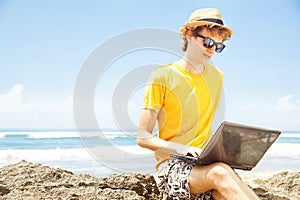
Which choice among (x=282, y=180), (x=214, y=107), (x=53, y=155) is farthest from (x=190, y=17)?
(x=53, y=155)

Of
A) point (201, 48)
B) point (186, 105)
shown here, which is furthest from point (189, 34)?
point (186, 105)

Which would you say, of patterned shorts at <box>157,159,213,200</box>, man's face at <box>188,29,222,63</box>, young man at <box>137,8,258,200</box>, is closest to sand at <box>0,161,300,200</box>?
patterned shorts at <box>157,159,213,200</box>

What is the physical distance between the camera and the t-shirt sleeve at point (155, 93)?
101 inches

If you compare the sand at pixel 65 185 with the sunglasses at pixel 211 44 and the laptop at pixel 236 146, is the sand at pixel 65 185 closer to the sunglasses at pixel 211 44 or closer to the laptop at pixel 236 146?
the laptop at pixel 236 146

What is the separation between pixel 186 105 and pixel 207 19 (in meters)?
0.62

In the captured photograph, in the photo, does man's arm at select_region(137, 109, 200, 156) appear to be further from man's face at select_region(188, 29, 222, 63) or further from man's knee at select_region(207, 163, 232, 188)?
man's face at select_region(188, 29, 222, 63)

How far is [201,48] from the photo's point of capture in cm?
270

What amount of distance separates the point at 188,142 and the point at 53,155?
36.5ft

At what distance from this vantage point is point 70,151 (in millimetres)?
13461

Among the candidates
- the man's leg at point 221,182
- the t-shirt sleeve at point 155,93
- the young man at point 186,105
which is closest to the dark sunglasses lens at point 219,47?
the young man at point 186,105

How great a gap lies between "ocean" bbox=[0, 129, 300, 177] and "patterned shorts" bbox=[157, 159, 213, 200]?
658cm

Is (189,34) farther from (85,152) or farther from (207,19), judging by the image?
(85,152)

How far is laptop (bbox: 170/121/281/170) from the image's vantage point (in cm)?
208

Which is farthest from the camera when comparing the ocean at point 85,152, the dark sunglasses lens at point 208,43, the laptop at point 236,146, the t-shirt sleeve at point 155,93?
the ocean at point 85,152
